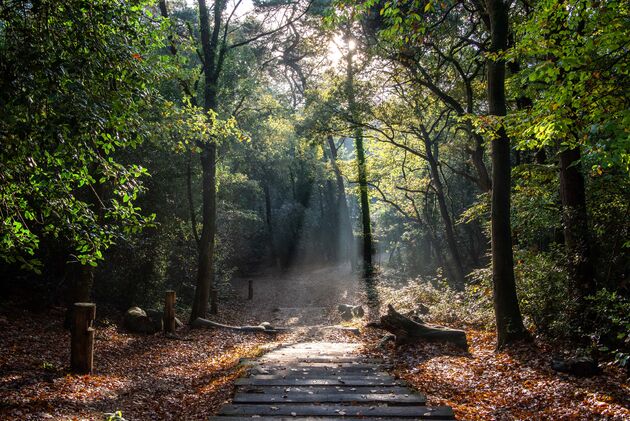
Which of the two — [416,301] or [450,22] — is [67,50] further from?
[416,301]

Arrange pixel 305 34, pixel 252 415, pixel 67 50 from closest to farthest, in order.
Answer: pixel 67 50 → pixel 252 415 → pixel 305 34

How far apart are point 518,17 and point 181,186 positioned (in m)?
13.5

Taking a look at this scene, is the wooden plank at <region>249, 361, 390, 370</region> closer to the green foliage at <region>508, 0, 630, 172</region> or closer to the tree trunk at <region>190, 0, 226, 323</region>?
the green foliage at <region>508, 0, 630, 172</region>

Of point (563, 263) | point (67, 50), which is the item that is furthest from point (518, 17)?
point (67, 50)

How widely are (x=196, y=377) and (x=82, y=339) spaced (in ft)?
7.73

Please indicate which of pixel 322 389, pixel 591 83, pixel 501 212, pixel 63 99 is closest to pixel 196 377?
pixel 322 389

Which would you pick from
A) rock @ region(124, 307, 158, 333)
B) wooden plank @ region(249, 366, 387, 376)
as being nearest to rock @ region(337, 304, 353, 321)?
rock @ region(124, 307, 158, 333)

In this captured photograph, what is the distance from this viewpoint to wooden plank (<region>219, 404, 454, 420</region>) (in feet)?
16.2

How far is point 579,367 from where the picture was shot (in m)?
6.82

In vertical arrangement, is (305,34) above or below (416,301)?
above

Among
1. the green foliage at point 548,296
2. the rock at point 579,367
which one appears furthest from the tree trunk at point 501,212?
the rock at point 579,367

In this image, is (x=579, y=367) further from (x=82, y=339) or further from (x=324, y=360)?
(x=82, y=339)

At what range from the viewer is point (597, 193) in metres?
9.54

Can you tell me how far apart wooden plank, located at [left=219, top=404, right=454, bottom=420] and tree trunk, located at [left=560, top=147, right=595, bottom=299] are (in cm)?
487
